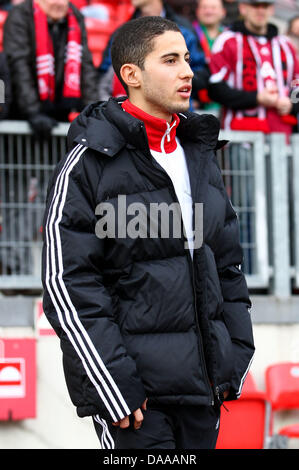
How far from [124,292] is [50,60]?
11.7 feet

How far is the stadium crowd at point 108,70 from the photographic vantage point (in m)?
6.28

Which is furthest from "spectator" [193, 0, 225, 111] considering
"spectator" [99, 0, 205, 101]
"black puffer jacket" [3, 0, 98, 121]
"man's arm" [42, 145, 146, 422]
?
"man's arm" [42, 145, 146, 422]

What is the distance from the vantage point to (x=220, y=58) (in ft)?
22.2

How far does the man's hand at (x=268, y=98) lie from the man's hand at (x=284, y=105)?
3 centimetres

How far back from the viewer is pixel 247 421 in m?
6.14

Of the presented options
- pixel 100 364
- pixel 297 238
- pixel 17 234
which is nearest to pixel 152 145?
pixel 100 364

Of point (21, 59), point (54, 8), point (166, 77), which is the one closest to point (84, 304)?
point (166, 77)

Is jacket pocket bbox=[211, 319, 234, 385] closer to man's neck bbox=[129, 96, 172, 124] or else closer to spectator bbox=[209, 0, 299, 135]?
man's neck bbox=[129, 96, 172, 124]

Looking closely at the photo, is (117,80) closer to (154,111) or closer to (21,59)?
(21,59)

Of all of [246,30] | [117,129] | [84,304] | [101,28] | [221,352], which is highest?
[101,28]

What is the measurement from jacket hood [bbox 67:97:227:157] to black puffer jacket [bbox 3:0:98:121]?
109 inches
